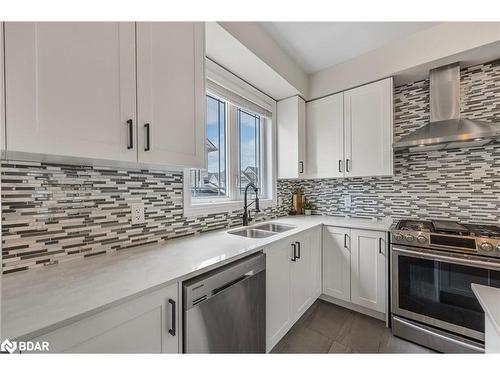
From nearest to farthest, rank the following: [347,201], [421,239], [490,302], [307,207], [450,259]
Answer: [490,302], [450,259], [421,239], [347,201], [307,207]

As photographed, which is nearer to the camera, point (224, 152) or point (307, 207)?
point (224, 152)

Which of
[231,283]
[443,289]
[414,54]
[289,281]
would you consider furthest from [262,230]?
[414,54]

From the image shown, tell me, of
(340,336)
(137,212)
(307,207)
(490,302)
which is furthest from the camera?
(307,207)

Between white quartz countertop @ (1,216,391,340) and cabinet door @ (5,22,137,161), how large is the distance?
494 mm

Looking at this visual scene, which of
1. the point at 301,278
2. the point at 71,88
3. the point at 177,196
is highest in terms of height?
the point at 71,88

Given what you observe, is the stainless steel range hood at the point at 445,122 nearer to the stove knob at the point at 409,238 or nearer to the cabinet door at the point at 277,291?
the stove knob at the point at 409,238

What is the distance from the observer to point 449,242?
60.9 inches

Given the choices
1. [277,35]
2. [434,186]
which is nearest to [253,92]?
[277,35]

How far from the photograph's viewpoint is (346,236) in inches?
82.0

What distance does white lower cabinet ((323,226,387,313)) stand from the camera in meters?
1.90

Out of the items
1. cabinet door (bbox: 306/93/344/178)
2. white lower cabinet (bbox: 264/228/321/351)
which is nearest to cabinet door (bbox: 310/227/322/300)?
Result: white lower cabinet (bbox: 264/228/321/351)

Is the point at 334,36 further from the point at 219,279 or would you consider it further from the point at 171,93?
the point at 219,279

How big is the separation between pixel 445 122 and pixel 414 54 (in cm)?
66
